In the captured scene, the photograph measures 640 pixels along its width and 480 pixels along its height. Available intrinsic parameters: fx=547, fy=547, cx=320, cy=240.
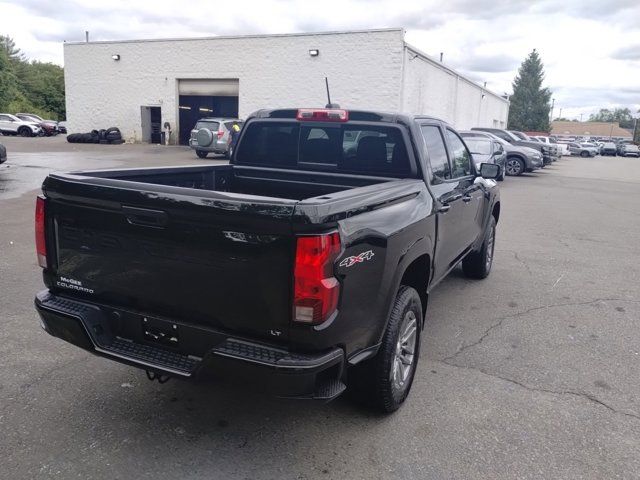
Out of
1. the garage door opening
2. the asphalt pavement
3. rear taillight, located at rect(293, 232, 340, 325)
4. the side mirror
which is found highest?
the garage door opening

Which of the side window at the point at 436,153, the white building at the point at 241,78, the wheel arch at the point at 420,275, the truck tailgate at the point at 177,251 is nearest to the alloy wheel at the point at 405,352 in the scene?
the wheel arch at the point at 420,275

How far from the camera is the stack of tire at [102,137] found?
31.0 meters

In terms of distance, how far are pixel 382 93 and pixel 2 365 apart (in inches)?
908

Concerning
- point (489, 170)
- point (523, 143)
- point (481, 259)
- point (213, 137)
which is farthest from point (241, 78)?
point (489, 170)

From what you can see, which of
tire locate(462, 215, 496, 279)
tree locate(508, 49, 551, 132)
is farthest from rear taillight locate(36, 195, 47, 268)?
tree locate(508, 49, 551, 132)

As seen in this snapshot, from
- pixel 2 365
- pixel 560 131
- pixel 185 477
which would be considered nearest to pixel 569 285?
pixel 185 477

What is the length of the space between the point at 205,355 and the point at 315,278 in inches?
27.9

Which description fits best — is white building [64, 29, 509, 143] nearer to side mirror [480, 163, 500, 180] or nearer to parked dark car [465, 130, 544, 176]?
parked dark car [465, 130, 544, 176]

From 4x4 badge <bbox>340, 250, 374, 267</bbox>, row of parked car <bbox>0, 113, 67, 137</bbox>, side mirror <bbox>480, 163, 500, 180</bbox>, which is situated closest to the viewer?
4x4 badge <bbox>340, 250, 374, 267</bbox>

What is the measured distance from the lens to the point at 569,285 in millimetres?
6574

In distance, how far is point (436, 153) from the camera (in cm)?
455

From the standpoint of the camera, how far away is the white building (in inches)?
996

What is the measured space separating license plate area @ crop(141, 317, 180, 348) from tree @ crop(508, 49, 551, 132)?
86.0 metres

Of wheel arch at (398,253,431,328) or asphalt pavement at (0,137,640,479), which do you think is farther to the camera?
wheel arch at (398,253,431,328)
